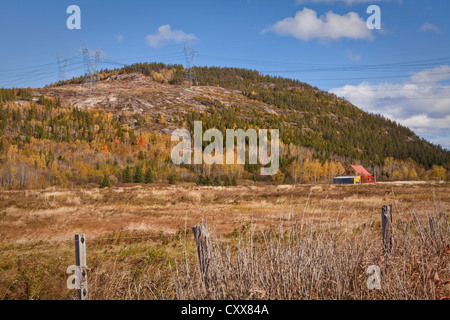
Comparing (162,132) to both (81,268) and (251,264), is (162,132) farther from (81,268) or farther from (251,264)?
(251,264)

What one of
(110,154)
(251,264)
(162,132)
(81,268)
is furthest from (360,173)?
(81,268)

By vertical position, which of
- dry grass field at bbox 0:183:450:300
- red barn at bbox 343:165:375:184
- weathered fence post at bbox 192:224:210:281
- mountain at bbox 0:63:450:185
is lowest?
red barn at bbox 343:165:375:184

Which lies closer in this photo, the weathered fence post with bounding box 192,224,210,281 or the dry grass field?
the dry grass field

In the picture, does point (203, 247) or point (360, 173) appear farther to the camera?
point (360, 173)

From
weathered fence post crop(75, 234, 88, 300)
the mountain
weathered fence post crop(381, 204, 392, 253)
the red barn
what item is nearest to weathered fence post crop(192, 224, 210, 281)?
weathered fence post crop(75, 234, 88, 300)

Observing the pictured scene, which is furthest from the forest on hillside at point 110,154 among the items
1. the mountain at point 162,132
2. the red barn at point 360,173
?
the red barn at point 360,173

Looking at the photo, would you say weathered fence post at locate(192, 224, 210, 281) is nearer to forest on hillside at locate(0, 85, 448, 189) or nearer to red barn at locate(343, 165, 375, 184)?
forest on hillside at locate(0, 85, 448, 189)

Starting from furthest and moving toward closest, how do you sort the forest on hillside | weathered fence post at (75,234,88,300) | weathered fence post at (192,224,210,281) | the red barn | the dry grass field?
the red barn
the forest on hillside
weathered fence post at (75,234,88,300)
weathered fence post at (192,224,210,281)
the dry grass field

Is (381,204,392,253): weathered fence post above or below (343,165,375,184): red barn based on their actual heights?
above

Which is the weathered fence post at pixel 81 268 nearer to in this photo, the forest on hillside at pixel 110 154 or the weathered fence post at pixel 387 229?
the weathered fence post at pixel 387 229

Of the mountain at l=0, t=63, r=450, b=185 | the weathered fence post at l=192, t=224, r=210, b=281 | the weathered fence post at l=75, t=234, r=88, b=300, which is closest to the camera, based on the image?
the weathered fence post at l=192, t=224, r=210, b=281

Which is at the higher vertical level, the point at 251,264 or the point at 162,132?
the point at 162,132
